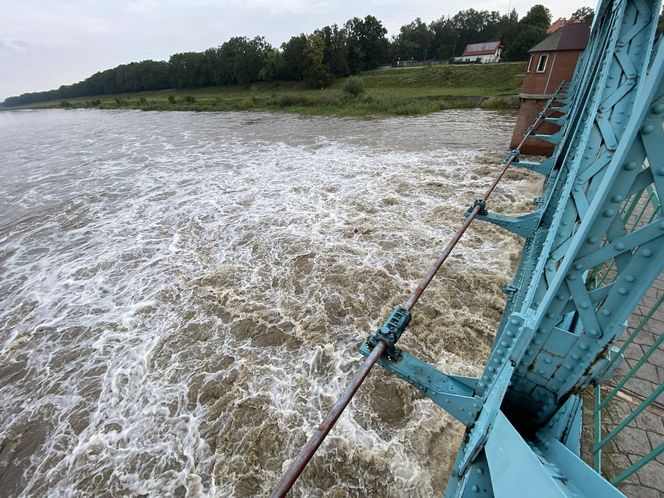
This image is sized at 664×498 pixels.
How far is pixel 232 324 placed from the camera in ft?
24.9

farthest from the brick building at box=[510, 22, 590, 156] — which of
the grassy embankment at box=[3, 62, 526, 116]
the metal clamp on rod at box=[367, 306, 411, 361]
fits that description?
the metal clamp on rod at box=[367, 306, 411, 361]

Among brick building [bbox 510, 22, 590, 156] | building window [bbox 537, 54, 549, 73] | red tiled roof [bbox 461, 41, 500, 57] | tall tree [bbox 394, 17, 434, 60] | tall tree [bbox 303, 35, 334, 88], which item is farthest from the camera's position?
tall tree [bbox 394, 17, 434, 60]

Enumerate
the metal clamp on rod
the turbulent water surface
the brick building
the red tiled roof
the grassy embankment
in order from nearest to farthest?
the metal clamp on rod
the turbulent water surface
the brick building
the grassy embankment
the red tiled roof

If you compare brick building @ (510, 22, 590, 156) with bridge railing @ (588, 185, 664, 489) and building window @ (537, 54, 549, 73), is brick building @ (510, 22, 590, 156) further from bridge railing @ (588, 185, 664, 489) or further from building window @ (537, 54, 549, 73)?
bridge railing @ (588, 185, 664, 489)

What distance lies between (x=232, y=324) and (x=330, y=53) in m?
67.6

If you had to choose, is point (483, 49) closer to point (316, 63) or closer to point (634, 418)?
point (316, 63)

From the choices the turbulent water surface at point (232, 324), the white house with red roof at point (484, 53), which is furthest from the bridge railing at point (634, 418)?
the white house with red roof at point (484, 53)

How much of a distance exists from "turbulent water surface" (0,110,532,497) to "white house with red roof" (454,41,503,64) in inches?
2249

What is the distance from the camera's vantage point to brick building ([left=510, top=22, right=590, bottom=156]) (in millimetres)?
15055

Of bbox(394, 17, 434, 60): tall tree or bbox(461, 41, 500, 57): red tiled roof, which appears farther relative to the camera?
bbox(394, 17, 434, 60): tall tree

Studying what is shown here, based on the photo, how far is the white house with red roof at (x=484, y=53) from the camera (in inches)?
2339

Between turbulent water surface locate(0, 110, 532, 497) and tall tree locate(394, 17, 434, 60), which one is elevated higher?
tall tree locate(394, 17, 434, 60)

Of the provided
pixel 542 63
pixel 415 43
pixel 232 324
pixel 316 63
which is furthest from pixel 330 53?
pixel 232 324

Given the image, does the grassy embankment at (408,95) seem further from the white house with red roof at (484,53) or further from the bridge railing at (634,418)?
the bridge railing at (634,418)
